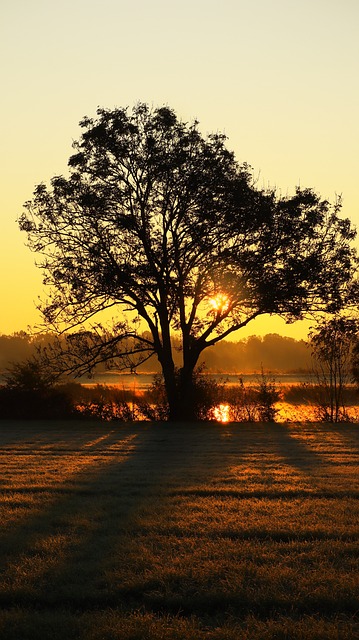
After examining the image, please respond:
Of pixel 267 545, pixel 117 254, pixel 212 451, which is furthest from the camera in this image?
pixel 117 254

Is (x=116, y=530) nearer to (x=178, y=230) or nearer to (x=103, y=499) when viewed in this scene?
(x=103, y=499)

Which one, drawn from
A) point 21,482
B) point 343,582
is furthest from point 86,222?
point 343,582

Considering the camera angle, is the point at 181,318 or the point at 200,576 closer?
the point at 200,576

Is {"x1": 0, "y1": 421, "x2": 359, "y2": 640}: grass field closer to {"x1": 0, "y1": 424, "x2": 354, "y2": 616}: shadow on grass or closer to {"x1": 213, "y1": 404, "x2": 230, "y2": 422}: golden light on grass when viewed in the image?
{"x1": 0, "y1": 424, "x2": 354, "y2": 616}: shadow on grass

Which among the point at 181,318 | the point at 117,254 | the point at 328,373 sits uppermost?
the point at 117,254

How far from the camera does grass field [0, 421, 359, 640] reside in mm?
6715

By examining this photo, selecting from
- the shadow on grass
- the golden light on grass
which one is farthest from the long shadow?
the golden light on grass

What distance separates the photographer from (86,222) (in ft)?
105

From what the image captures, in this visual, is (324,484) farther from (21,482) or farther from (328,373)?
(328,373)

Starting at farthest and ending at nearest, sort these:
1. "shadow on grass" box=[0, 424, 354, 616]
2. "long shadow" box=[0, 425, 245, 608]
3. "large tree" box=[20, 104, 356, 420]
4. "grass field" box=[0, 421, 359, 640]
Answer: "large tree" box=[20, 104, 356, 420]
"long shadow" box=[0, 425, 245, 608]
"shadow on grass" box=[0, 424, 354, 616]
"grass field" box=[0, 421, 359, 640]

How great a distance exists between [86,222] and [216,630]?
2683 centimetres

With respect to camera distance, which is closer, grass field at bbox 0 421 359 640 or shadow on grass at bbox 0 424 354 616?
grass field at bbox 0 421 359 640

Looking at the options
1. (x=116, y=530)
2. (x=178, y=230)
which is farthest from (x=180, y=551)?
(x=178, y=230)

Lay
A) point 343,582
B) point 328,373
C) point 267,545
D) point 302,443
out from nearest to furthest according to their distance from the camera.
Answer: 1. point 343,582
2. point 267,545
3. point 302,443
4. point 328,373
